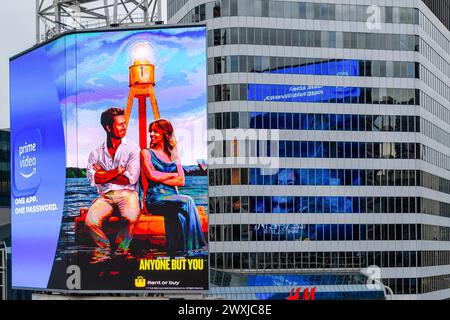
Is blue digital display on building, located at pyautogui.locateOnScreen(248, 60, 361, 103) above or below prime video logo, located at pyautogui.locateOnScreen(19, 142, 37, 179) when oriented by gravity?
above

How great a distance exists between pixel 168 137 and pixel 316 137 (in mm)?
69074

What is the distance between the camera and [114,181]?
126ft

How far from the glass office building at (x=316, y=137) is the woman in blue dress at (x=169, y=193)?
62366 millimetres

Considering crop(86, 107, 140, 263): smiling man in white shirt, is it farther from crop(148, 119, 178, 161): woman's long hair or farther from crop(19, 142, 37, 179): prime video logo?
crop(19, 142, 37, 179): prime video logo

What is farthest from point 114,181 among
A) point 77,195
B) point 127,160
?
point 77,195

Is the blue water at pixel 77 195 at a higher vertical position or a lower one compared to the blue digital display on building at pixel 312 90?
lower

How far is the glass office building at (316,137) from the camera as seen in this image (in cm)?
10312

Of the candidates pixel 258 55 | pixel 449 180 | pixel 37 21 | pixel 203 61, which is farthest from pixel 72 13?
pixel 449 180

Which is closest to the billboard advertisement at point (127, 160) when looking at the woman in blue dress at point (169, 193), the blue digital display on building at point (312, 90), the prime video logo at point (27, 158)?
the woman in blue dress at point (169, 193)

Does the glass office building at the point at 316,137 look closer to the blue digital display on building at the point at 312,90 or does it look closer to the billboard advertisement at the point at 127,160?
the blue digital display on building at the point at 312,90

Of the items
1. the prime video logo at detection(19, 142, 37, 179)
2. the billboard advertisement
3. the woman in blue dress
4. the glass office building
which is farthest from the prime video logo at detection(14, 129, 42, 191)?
the glass office building

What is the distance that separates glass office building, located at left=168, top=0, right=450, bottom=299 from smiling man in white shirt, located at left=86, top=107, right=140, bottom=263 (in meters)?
61.6

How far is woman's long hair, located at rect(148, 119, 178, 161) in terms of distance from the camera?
123 ft

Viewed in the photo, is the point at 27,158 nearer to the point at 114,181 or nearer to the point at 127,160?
the point at 114,181
